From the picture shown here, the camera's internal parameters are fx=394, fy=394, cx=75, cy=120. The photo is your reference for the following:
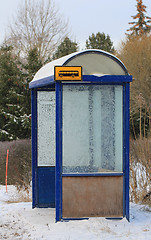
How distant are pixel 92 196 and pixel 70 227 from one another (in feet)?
1.86

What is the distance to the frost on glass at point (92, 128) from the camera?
580 centimetres

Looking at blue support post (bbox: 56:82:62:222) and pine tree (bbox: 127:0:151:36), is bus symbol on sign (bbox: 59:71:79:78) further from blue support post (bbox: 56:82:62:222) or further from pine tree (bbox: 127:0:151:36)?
pine tree (bbox: 127:0:151:36)

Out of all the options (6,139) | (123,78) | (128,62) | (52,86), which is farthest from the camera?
(128,62)

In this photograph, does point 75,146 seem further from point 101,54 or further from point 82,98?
point 101,54

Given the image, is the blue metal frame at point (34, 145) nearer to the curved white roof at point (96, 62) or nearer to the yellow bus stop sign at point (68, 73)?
the curved white roof at point (96, 62)

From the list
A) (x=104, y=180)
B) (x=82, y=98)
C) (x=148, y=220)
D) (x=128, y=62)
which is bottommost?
(x=148, y=220)

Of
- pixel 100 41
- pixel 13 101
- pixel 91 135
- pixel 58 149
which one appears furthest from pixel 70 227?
pixel 100 41

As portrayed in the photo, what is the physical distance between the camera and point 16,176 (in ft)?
37.5

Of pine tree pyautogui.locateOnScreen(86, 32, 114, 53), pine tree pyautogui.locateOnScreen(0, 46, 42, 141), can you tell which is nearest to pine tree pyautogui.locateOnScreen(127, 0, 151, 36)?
pine tree pyautogui.locateOnScreen(86, 32, 114, 53)

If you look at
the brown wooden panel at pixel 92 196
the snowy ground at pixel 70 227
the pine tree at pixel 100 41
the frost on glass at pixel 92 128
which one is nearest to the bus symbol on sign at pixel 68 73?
the frost on glass at pixel 92 128

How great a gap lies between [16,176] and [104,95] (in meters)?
6.22

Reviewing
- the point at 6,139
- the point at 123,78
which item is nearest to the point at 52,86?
the point at 123,78

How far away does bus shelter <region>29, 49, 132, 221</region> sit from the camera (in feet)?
18.4

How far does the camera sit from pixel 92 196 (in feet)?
18.7
